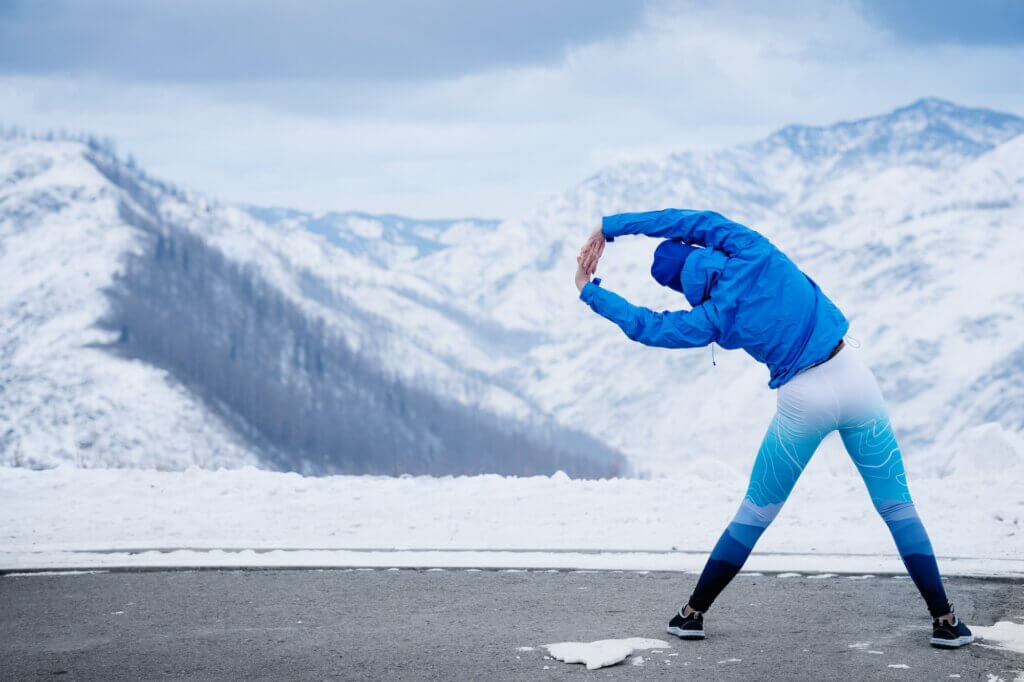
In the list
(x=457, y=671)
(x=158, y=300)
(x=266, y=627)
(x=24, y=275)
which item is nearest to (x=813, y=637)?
(x=457, y=671)

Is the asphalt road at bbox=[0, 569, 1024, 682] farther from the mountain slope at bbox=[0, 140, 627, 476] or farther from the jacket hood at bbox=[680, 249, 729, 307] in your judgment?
the mountain slope at bbox=[0, 140, 627, 476]

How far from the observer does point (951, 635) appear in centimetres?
529

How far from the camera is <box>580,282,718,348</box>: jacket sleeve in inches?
208

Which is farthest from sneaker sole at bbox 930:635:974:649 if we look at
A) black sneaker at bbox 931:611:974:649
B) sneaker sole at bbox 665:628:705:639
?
sneaker sole at bbox 665:628:705:639

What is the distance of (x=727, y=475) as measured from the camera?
12.5 metres

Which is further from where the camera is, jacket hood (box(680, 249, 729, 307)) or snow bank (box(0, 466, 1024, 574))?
snow bank (box(0, 466, 1024, 574))

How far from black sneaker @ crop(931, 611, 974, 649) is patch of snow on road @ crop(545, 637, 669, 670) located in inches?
48.6

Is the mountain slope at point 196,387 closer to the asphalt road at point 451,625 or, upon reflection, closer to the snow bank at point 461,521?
the snow bank at point 461,521

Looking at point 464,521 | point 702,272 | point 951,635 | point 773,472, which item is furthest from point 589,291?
point 464,521

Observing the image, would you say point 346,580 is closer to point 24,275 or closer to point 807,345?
point 807,345

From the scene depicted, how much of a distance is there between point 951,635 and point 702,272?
79.2 inches

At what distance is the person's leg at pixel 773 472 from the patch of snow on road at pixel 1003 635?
1.12 m

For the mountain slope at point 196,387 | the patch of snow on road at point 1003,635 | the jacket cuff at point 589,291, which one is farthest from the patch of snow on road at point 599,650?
the mountain slope at point 196,387

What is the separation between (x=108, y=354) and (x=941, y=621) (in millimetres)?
156291
